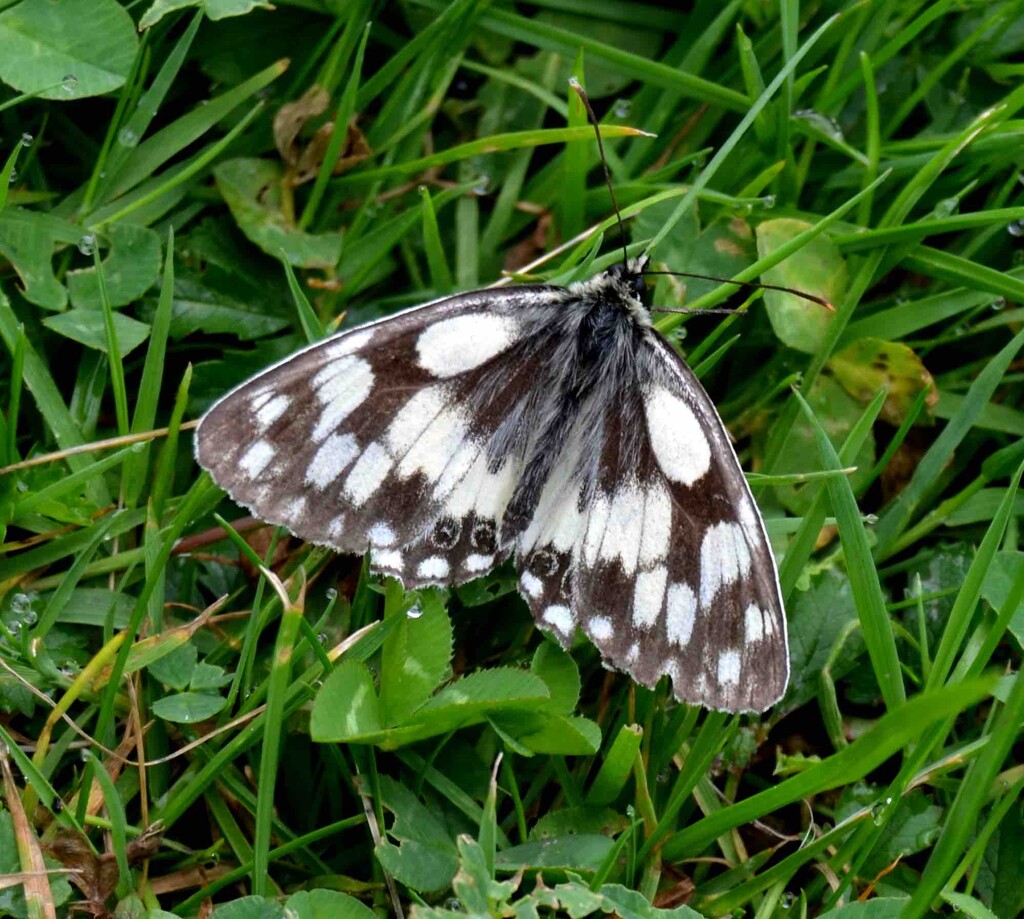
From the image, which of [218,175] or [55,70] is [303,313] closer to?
[218,175]

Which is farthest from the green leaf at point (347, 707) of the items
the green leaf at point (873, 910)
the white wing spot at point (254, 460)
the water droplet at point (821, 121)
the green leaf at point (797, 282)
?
the water droplet at point (821, 121)

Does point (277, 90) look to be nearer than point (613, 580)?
No

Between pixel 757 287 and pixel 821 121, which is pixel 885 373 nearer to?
pixel 757 287

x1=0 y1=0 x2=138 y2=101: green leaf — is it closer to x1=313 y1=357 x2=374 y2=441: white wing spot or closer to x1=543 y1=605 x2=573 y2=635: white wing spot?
x1=313 y1=357 x2=374 y2=441: white wing spot

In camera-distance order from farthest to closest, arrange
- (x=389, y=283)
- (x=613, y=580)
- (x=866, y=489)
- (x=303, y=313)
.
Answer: (x=389, y=283)
(x=866, y=489)
(x=303, y=313)
(x=613, y=580)

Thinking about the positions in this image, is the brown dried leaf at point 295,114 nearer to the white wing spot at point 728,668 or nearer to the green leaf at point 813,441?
the green leaf at point 813,441

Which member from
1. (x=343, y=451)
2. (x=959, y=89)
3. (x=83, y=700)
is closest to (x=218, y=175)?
(x=343, y=451)

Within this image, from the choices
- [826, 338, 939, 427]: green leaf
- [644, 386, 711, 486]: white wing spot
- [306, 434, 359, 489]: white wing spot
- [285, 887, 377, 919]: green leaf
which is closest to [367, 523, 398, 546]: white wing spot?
[306, 434, 359, 489]: white wing spot
